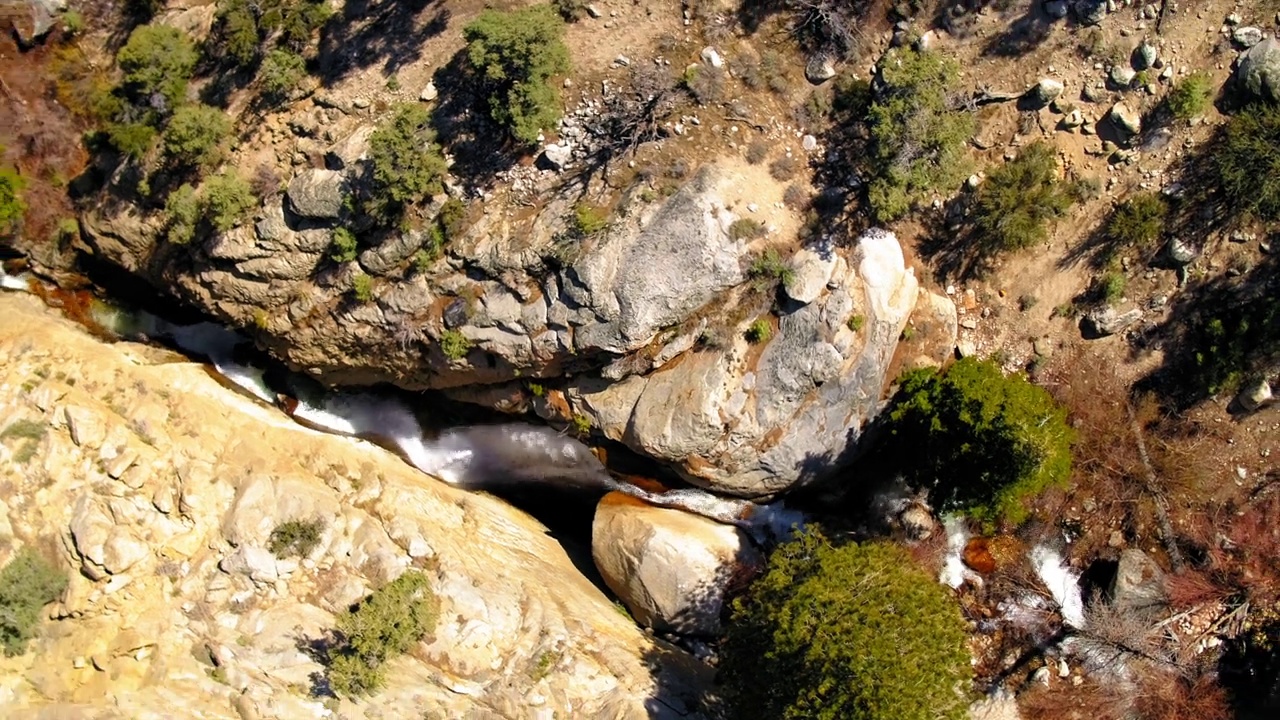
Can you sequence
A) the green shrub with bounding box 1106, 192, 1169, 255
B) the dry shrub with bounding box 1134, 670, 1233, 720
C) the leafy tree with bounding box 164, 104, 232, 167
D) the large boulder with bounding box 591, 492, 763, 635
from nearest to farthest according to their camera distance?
the green shrub with bounding box 1106, 192, 1169, 255 → the dry shrub with bounding box 1134, 670, 1233, 720 → the leafy tree with bounding box 164, 104, 232, 167 → the large boulder with bounding box 591, 492, 763, 635

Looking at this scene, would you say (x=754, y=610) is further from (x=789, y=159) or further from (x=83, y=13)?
(x=83, y=13)

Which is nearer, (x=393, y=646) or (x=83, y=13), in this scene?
(x=393, y=646)

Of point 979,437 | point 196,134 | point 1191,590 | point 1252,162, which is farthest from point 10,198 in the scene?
point 1191,590

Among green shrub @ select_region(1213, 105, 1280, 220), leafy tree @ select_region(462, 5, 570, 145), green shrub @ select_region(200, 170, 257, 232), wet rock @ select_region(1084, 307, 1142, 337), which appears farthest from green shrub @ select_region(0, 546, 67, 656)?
green shrub @ select_region(1213, 105, 1280, 220)

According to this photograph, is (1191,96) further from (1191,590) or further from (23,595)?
(23,595)

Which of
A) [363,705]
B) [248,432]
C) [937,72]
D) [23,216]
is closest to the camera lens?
[363,705]

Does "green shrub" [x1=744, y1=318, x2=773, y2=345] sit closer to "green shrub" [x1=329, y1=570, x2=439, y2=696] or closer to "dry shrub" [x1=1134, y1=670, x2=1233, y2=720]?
"green shrub" [x1=329, y1=570, x2=439, y2=696]

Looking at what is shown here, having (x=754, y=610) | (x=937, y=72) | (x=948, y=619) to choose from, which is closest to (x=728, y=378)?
(x=754, y=610)
